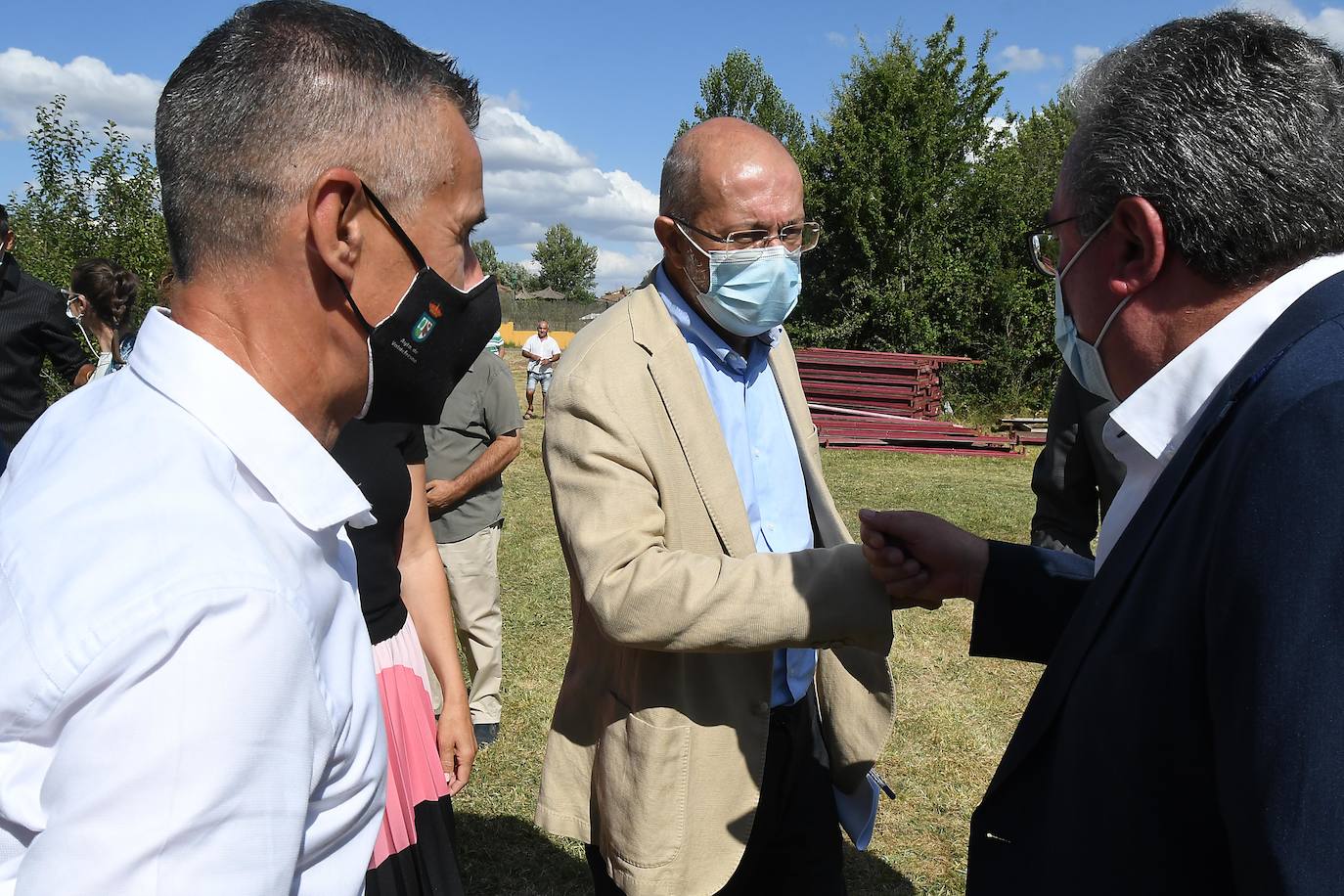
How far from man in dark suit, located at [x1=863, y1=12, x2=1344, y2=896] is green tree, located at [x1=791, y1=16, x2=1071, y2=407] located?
1778 cm

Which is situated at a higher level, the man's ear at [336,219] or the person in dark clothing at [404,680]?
the man's ear at [336,219]

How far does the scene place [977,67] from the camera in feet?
61.6

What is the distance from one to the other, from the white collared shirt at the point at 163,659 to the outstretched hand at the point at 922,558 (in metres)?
Answer: 1.25

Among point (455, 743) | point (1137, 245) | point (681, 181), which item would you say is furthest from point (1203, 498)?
point (455, 743)

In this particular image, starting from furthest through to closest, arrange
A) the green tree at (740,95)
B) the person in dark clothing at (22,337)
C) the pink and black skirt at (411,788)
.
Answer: the green tree at (740,95)
the person in dark clothing at (22,337)
the pink and black skirt at (411,788)

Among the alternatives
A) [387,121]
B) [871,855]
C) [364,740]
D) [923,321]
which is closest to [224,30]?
[387,121]

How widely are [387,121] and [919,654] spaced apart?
18.5 feet

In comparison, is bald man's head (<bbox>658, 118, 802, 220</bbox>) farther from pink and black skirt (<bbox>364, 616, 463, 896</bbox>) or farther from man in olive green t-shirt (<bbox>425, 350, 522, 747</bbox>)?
man in olive green t-shirt (<bbox>425, 350, 522, 747</bbox>)

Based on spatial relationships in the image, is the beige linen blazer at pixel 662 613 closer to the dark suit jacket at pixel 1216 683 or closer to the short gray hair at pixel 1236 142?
the dark suit jacket at pixel 1216 683

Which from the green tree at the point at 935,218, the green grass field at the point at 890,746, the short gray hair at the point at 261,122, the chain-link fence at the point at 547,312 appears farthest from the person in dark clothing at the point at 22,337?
the chain-link fence at the point at 547,312

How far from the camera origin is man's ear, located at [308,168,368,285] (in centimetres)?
124

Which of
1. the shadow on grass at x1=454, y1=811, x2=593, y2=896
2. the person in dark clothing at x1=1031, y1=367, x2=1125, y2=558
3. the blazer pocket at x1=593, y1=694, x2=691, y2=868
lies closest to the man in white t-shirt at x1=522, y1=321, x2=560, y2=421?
the shadow on grass at x1=454, y1=811, x2=593, y2=896

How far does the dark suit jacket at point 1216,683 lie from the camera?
97 cm

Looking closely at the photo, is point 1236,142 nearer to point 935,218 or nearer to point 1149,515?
point 1149,515
